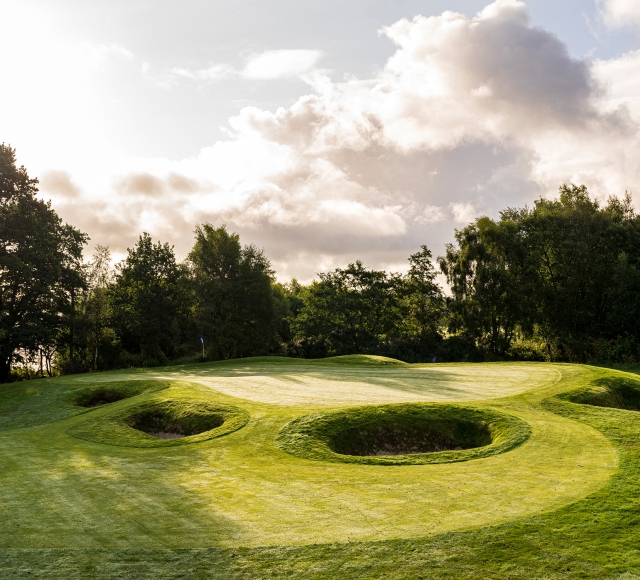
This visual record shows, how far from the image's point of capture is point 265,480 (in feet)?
Result: 38.2

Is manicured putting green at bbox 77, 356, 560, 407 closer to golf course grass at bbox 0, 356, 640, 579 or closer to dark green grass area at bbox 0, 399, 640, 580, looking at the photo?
golf course grass at bbox 0, 356, 640, 579

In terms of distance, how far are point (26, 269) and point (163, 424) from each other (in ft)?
92.3

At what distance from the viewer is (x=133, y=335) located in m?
59.8

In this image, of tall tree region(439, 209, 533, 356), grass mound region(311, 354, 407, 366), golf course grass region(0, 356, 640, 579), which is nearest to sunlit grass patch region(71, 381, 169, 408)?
golf course grass region(0, 356, 640, 579)

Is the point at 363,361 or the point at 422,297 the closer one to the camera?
the point at 363,361

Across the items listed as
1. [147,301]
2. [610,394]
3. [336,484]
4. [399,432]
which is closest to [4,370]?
[147,301]

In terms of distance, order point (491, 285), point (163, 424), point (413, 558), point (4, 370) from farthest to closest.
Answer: point (491, 285)
point (4, 370)
point (163, 424)
point (413, 558)

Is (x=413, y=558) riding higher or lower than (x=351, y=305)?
lower

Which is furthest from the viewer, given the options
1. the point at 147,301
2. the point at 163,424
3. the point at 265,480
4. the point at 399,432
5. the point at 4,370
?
the point at 147,301

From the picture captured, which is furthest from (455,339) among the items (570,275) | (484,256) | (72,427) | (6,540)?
(6,540)

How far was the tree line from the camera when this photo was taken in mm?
43781

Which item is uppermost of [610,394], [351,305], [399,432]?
[351,305]

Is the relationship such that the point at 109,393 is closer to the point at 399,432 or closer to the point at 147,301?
the point at 399,432

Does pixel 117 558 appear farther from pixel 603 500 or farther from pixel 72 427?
pixel 72 427
